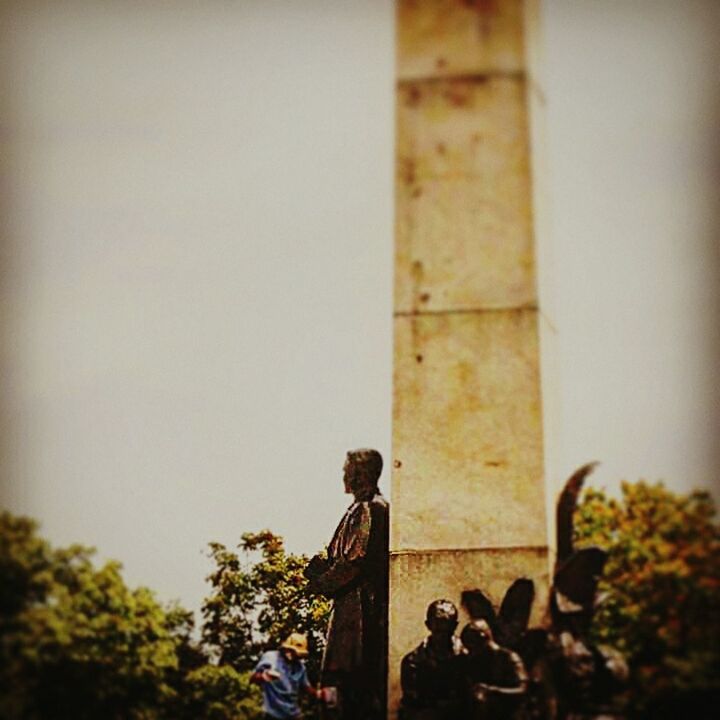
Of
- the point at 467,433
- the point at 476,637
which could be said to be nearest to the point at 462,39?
the point at 467,433

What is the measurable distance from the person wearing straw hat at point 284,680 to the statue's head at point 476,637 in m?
1.16

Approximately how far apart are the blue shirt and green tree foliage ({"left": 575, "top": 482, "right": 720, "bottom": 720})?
200cm

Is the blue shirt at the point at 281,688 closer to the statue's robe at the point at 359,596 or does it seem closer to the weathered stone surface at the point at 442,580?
the statue's robe at the point at 359,596

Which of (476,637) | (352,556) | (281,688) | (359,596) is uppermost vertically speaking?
(352,556)

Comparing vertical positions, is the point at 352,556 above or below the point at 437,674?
above

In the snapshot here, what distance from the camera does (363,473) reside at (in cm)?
930

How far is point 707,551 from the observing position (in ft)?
30.6

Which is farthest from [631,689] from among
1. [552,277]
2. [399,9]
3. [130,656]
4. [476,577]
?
[399,9]

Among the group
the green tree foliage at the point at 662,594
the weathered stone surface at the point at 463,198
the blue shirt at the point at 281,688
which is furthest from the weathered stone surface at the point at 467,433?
the blue shirt at the point at 281,688

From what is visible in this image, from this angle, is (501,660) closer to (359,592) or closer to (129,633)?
(359,592)

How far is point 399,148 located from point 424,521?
2.63 m

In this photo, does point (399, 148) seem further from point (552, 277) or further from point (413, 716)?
point (413, 716)

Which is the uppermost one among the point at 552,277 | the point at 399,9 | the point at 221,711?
the point at 399,9

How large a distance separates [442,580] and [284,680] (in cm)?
126
